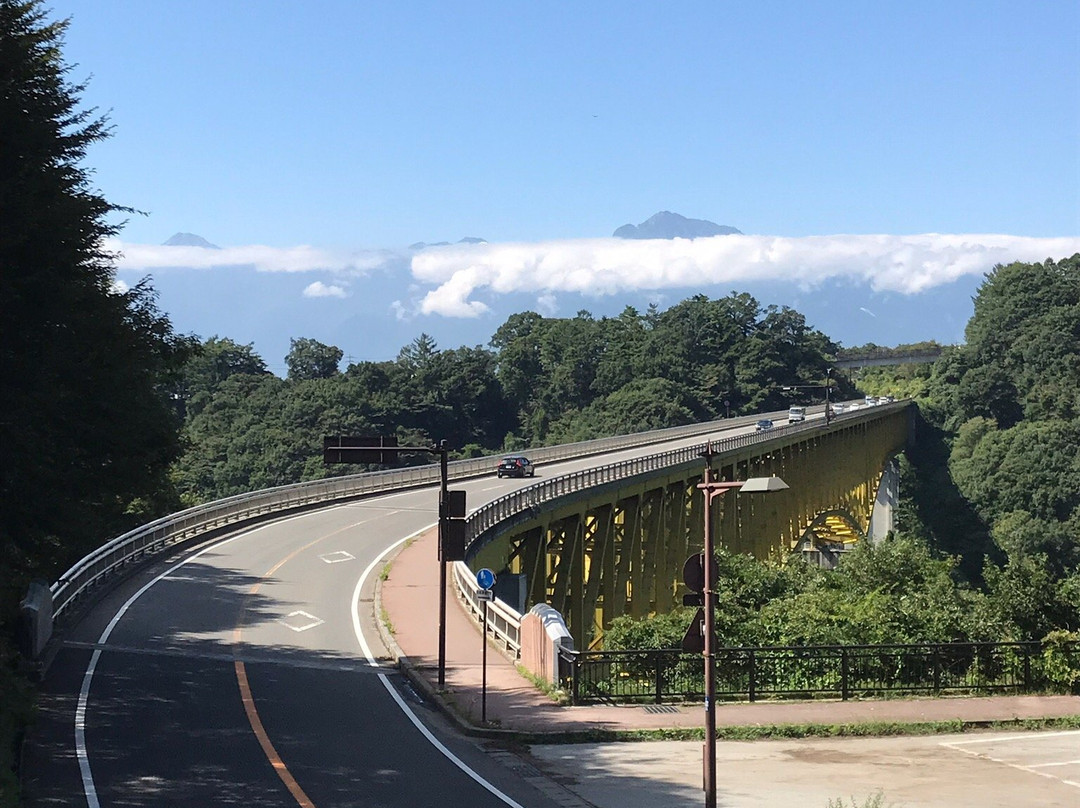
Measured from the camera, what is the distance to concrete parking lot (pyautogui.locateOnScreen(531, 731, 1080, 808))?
58.3ft

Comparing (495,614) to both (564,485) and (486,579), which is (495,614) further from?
(564,485)

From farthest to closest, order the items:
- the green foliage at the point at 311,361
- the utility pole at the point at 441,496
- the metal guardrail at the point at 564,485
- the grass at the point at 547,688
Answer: the green foliage at the point at 311,361
the metal guardrail at the point at 564,485
the utility pole at the point at 441,496
the grass at the point at 547,688

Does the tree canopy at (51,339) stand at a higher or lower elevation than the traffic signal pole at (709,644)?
higher

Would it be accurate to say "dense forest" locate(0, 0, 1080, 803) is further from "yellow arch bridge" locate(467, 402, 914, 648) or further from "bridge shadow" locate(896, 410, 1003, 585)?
"yellow arch bridge" locate(467, 402, 914, 648)

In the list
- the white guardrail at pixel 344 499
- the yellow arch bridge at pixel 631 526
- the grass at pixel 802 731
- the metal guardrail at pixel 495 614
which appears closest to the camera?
the grass at pixel 802 731

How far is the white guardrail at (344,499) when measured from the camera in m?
29.6

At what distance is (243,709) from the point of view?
2191cm

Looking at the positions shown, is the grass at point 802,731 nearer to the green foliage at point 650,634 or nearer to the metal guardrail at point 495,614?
the metal guardrail at point 495,614

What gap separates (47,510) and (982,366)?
476ft

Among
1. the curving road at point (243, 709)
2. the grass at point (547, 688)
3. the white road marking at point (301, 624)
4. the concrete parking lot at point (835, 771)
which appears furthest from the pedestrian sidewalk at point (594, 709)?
the white road marking at point (301, 624)

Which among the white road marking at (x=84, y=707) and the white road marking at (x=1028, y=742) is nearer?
the white road marking at (x=84, y=707)

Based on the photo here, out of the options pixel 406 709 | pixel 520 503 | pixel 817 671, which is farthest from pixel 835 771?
pixel 520 503

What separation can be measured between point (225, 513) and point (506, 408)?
116 m

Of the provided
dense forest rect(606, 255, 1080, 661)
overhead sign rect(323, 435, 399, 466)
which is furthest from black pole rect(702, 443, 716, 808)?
dense forest rect(606, 255, 1080, 661)
